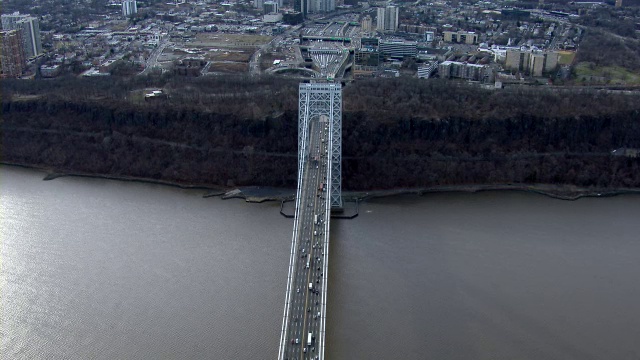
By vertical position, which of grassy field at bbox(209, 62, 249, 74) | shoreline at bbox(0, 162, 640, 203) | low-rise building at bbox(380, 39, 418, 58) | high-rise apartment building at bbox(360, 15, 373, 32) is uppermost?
high-rise apartment building at bbox(360, 15, 373, 32)

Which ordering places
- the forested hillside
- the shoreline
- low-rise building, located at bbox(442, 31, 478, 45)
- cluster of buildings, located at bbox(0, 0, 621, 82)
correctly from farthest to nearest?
low-rise building, located at bbox(442, 31, 478, 45), cluster of buildings, located at bbox(0, 0, 621, 82), the forested hillside, the shoreline

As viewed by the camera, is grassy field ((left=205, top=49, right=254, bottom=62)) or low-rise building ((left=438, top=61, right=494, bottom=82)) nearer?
low-rise building ((left=438, top=61, right=494, bottom=82))

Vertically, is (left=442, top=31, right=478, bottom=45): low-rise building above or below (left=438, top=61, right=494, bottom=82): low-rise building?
above

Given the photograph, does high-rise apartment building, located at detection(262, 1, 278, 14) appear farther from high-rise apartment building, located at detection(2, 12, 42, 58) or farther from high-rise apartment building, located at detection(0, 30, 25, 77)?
high-rise apartment building, located at detection(0, 30, 25, 77)

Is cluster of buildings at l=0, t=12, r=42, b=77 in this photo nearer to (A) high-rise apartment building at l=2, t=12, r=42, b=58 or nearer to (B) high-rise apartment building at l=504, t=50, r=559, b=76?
(A) high-rise apartment building at l=2, t=12, r=42, b=58

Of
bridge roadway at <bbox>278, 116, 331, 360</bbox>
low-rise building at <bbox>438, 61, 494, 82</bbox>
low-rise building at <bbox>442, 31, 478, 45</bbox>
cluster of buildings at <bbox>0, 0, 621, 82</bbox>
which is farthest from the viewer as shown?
low-rise building at <bbox>442, 31, 478, 45</bbox>

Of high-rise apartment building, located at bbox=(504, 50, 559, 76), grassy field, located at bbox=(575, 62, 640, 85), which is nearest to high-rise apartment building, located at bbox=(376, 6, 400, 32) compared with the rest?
high-rise apartment building, located at bbox=(504, 50, 559, 76)

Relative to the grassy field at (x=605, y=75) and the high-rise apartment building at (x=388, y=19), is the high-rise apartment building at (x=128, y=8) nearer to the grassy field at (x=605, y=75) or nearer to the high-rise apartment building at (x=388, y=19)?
the high-rise apartment building at (x=388, y=19)

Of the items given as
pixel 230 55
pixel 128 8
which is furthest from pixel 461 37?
pixel 128 8
